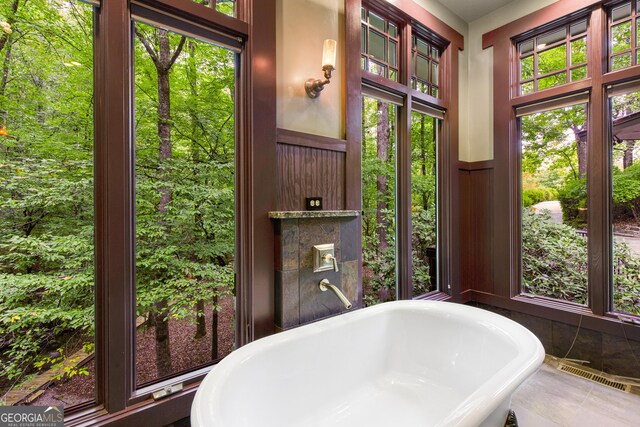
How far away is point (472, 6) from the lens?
9.20 ft

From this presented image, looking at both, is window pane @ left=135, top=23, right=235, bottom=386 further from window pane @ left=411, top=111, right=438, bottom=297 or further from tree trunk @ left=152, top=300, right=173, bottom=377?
window pane @ left=411, top=111, right=438, bottom=297

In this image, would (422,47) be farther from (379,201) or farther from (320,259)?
(320,259)

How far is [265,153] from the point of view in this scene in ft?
5.54

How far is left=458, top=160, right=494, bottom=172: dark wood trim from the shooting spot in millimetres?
2902

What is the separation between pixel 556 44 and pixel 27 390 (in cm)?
413

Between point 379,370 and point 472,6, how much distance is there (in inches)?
127

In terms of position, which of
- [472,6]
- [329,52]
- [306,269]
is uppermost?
[472,6]

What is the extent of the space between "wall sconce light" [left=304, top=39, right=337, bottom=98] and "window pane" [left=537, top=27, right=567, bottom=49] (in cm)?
216

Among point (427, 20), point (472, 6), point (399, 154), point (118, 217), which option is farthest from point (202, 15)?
point (472, 6)

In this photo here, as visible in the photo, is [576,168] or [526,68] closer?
[576,168]

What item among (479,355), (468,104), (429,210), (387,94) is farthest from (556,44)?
(479,355)

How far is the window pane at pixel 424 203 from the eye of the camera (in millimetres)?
2744

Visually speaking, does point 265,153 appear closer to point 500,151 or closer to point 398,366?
point 398,366

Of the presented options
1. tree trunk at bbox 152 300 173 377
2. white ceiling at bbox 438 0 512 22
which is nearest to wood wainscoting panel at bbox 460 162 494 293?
white ceiling at bbox 438 0 512 22
